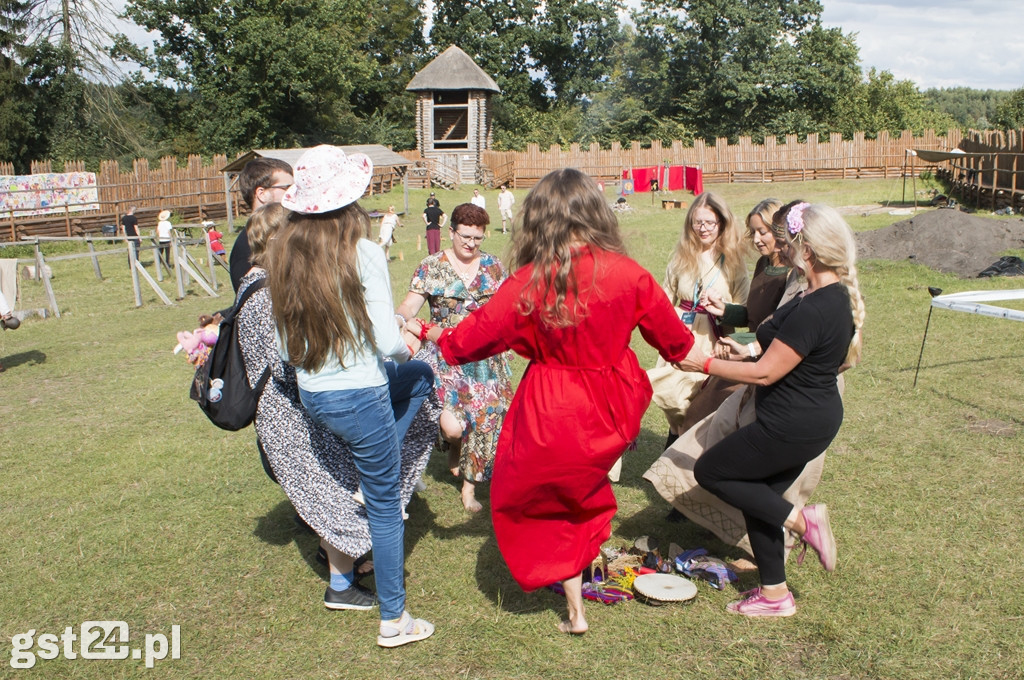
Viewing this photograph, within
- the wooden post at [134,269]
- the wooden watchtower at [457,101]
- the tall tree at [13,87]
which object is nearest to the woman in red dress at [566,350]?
the wooden post at [134,269]

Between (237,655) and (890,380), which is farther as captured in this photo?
(890,380)

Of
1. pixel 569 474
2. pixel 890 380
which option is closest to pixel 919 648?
pixel 569 474

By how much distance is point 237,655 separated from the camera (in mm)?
3617

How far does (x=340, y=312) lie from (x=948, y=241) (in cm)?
1290

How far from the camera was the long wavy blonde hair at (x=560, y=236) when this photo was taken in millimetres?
3109

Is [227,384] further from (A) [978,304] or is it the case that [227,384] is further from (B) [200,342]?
(A) [978,304]

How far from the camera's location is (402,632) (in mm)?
3613

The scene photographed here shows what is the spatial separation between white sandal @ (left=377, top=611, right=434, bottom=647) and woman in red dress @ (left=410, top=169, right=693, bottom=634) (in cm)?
60

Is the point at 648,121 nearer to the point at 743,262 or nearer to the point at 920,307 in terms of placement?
the point at 920,307

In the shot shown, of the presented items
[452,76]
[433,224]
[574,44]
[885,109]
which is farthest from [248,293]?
[574,44]

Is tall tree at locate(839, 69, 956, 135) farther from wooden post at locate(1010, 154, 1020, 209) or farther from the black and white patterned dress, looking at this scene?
the black and white patterned dress

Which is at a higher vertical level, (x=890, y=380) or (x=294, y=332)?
(x=294, y=332)

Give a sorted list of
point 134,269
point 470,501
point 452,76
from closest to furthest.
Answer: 1. point 470,501
2. point 134,269
3. point 452,76

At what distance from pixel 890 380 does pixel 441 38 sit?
54.5 meters
